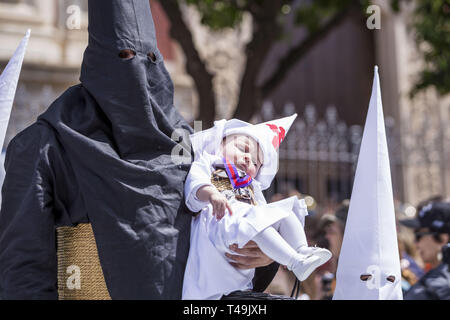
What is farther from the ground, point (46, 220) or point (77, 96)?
point (77, 96)

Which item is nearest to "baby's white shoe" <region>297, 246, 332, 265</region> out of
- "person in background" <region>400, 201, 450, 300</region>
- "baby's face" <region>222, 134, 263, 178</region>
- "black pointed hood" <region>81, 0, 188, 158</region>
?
"baby's face" <region>222, 134, 263, 178</region>

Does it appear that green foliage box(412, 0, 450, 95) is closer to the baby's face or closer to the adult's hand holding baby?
the baby's face

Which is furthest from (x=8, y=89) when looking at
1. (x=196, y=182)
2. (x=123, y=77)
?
(x=196, y=182)

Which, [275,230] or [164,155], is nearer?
[275,230]

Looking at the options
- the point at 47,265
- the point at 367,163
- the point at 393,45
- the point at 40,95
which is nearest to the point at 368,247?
the point at 367,163

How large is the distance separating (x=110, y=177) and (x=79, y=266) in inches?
16.3

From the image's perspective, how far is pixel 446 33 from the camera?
8.38 meters

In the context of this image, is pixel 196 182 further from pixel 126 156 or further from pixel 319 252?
pixel 319 252

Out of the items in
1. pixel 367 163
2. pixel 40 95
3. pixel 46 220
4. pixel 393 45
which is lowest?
pixel 46 220

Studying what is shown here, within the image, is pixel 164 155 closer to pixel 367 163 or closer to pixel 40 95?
pixel 367 163

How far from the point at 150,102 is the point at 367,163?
98 centimetres

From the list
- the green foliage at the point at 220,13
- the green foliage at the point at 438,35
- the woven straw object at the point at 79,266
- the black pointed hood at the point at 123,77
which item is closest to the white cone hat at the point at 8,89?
the black pointed hood at the point at 123,77

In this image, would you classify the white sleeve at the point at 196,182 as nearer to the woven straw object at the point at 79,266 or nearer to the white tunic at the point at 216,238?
the white tunic at the point at 216,238

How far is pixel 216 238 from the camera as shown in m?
2.29
